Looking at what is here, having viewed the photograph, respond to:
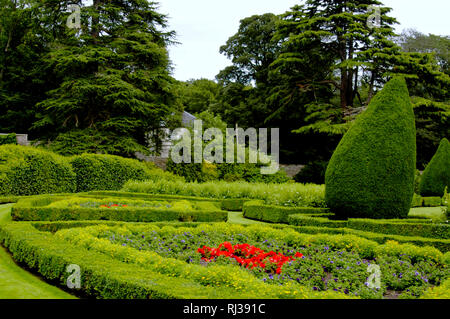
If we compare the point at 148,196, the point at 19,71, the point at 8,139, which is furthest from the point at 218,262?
the point at 19,71

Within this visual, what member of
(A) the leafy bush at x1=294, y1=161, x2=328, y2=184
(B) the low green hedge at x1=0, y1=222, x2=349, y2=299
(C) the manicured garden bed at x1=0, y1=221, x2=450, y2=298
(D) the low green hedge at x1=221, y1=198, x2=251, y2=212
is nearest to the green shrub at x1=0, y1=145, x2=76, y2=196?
(C) the manicured garden bed at x1=0, y1=221, x2=450, y2=298

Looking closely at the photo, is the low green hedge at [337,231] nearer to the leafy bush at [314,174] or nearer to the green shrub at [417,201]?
A: the green shrub at [417,201]

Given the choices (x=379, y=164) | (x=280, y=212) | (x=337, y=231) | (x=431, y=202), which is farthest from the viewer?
(x=431, y=202)

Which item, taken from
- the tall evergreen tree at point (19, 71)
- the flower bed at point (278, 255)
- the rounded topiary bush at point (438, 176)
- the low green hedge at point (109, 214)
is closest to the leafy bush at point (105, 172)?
the low green hedge at point (109, 214)

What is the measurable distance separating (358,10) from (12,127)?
25154mm

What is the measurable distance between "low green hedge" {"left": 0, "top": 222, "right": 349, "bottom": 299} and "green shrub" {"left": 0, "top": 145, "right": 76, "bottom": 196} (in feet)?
26.6

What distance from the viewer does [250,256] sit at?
6.25 m

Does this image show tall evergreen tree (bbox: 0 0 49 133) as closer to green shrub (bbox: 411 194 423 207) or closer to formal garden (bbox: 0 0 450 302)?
formal garden (bbox: 0 0 450 302)

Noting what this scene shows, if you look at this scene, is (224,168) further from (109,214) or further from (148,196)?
(109,214)

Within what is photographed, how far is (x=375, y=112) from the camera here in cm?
939

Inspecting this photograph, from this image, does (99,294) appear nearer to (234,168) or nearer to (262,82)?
(234,168)

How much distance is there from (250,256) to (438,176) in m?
14.8

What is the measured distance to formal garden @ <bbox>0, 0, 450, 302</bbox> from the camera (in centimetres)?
491
